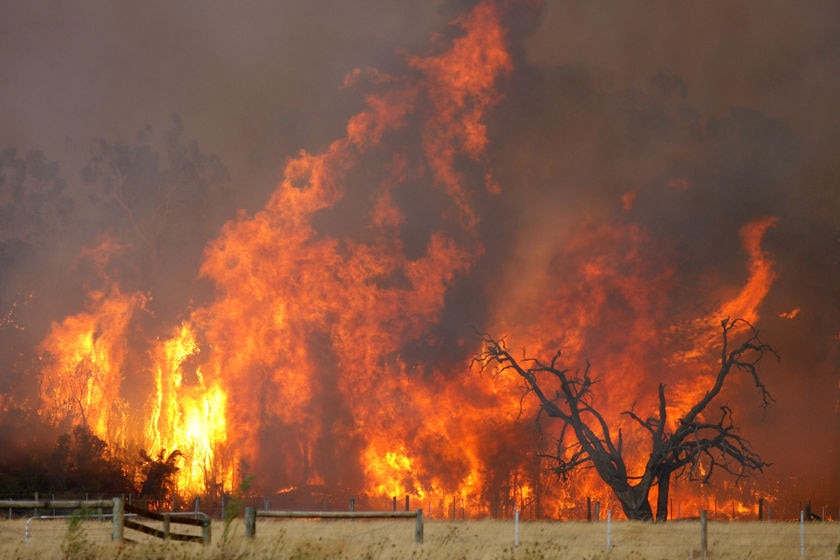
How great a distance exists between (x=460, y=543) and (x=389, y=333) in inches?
1484

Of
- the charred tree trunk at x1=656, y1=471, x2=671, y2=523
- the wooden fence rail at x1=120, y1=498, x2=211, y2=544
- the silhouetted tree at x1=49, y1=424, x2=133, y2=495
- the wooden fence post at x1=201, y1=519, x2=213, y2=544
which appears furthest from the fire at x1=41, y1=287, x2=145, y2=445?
the wooden fence post at x1=201, y1=519, x2=213, y2=544

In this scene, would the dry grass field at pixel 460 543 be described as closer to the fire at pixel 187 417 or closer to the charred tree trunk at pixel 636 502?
the charred tree trunk at pixel 636 502

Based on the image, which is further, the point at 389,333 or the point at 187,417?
the point at 187,417

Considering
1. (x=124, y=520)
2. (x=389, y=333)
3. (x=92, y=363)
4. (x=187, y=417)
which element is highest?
(x=389, y=333)

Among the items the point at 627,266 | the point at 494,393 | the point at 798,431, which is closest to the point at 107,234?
the point at 494,393

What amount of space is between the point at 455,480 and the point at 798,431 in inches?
885

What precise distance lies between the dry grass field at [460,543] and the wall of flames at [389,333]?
23246 millimetres

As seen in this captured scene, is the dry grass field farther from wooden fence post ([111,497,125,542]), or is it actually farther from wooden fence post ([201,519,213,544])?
wooden fence post ([111,497,125,542])

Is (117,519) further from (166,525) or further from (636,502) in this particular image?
(636,502)

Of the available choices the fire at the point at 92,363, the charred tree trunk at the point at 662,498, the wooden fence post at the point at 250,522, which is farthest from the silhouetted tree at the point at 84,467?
the wooden fence post at the point at 250,522

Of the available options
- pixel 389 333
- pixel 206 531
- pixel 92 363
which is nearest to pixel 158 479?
pixel 92 363

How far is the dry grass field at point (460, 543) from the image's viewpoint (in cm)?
2433

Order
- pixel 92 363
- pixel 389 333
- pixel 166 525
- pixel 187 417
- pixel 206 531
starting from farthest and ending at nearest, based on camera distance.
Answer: pixel 92 363
pixel 187 417
pixel 389 333
pixel 166 525
pixel 206 531

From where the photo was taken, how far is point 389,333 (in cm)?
6956
